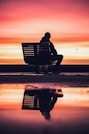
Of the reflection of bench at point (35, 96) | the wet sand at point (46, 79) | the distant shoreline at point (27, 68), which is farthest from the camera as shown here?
the distant shoreline at point (27, 68)

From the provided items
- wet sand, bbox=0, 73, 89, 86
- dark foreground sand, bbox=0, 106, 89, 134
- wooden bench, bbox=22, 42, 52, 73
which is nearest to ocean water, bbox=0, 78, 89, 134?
dark foreground sand, bbox=0, 106, 89, 134

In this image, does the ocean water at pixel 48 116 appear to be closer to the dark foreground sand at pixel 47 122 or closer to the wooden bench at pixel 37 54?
the dark foreground sand at pixel 47 122

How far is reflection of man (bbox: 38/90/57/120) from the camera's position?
598 cm

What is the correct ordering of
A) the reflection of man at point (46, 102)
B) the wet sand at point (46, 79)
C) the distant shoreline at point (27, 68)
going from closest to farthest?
the reflection of man at point (46, 102) → the wet sand at point (46, 79) → the distant shoreline at point (27, 68)

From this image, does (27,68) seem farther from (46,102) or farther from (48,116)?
(48,116)

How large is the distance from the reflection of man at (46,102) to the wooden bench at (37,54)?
308cm

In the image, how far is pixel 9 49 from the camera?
16.8 metres

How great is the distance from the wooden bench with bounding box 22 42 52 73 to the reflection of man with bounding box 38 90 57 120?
10.1 feet

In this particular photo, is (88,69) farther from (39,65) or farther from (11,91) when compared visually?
(11,91)

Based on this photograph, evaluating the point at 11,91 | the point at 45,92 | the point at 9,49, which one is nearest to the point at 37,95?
the point at 45,92

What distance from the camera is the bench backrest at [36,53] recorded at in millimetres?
11594

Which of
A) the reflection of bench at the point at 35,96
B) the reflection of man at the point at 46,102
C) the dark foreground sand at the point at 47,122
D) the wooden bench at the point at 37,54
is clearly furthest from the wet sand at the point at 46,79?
the dark foreground sand at the point at 47,122

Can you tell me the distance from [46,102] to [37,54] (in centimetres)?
475

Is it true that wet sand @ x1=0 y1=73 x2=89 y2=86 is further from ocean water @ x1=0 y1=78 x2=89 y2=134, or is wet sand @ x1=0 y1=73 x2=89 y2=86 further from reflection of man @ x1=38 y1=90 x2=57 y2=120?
ocean water @ x1=0 y1=78 x2=89 y2=134
